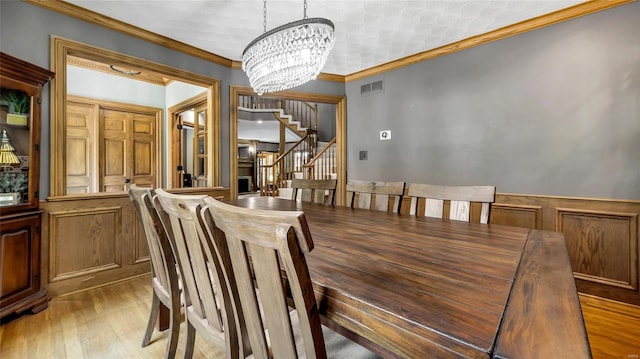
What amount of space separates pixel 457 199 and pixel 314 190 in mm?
1348

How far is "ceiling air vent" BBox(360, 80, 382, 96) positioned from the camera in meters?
3.70

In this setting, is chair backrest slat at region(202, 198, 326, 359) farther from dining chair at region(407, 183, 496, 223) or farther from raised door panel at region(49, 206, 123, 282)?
raised door panel at region(49, 206, 123, 282)

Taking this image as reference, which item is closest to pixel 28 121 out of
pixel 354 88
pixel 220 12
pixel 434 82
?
pixel 220 12

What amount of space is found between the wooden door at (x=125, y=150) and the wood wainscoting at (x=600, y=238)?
496 cm

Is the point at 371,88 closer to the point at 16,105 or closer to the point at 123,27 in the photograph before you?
the point at 123,27

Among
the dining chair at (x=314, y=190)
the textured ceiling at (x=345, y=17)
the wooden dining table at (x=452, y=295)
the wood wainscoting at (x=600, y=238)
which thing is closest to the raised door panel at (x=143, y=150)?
the textured ceiling at (x=345, y=17)

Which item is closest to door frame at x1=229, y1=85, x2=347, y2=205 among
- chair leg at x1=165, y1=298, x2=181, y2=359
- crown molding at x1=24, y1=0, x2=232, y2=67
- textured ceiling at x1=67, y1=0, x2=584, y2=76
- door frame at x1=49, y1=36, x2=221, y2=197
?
crown molding at x1=24, y1=0, x2=232, y2=67

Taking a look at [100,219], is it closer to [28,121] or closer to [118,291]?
[118,291]

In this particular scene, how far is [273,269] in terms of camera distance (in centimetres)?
65

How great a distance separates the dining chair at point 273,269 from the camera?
1.94 feet

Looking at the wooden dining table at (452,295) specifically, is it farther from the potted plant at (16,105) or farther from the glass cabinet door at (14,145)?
the potted plant at (16,105)

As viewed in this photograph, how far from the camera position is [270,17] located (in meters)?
2.48

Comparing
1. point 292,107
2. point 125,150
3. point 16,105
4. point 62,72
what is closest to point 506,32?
point 62,72

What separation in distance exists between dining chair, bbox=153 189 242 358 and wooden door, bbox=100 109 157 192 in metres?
3.50
